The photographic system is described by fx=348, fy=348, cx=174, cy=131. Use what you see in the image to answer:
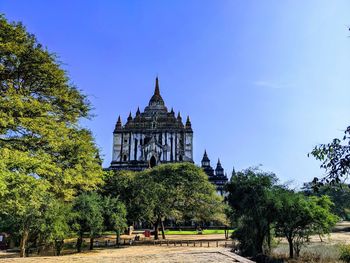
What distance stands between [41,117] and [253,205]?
13053 mm

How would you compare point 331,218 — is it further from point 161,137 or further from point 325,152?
point 161,137

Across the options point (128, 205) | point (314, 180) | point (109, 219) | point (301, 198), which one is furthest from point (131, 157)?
point (314, 180)

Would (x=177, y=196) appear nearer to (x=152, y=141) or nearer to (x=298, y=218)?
(x=298, y=218)

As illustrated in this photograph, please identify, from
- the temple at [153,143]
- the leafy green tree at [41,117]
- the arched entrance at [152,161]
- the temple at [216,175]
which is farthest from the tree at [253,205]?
the arched entrance at [152,161]

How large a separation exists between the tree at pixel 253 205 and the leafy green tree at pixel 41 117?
8.84 m

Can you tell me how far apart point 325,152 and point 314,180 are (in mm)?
499

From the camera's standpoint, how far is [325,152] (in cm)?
577

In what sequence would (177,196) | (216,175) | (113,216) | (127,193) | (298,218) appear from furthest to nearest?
(216,175), (177,196), (127,193), (113,216), (298,218)

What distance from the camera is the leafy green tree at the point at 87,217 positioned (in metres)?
27.5

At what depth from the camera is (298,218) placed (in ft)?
66.5

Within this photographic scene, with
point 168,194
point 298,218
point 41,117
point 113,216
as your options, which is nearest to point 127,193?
point 168,194

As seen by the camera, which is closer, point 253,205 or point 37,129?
point 37,129

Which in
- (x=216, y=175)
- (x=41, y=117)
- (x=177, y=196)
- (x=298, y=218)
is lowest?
(x=298, y=218)

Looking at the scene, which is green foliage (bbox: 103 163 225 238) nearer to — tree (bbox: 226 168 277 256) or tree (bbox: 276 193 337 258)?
tree (bbox: 226 168 277 256)
